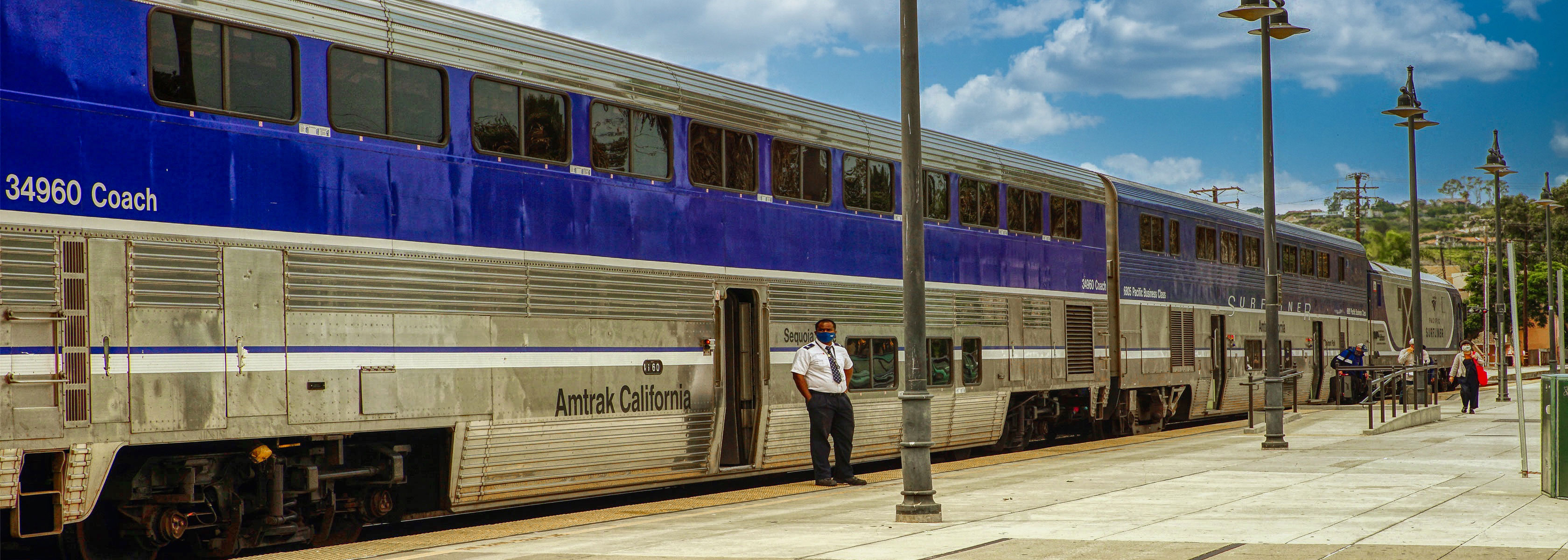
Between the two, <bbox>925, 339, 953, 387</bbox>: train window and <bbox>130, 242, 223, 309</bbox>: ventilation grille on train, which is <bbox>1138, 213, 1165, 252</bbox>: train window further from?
<bbox>130, 242, 223, 309</bbox>: ventilation grille on train

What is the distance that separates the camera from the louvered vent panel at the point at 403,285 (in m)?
9.41

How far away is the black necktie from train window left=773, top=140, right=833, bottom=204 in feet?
5.14

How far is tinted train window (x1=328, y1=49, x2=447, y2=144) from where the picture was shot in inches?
381

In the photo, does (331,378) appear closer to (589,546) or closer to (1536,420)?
(589,546)

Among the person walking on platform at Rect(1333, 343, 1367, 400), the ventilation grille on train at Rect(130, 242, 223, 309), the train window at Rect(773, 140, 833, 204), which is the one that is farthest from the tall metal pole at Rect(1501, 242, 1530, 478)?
the person walking on platform at Rect(1333, 343, 1367, 400)

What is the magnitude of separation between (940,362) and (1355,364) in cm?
1912

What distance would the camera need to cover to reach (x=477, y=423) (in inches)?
417

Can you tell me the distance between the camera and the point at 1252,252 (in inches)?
1091

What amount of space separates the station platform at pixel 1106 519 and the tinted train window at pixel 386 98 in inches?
115

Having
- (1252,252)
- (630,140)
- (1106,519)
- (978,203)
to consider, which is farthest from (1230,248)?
(630,140)

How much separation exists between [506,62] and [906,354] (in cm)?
381

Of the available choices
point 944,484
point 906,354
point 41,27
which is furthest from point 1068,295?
point 41,27

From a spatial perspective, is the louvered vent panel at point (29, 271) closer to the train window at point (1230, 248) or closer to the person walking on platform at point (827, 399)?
the person walking on platform at point (827, 399)

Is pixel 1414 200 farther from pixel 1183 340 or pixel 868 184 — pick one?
pixel 868 184
